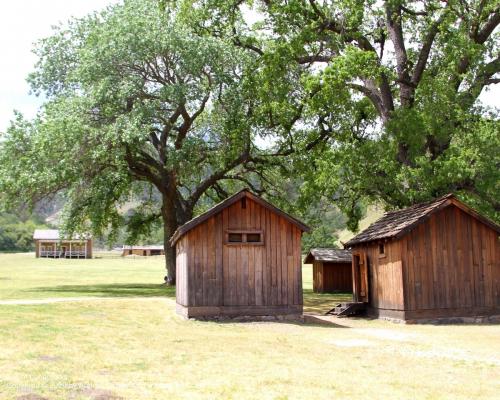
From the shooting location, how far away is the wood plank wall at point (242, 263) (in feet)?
76.2

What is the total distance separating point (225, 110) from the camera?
38.0m

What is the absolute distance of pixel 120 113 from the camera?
116ft

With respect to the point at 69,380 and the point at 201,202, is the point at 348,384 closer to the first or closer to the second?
A: the point at 69,380

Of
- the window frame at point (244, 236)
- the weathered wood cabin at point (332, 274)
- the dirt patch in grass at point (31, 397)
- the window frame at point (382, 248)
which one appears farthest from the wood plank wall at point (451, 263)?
the weathered wood cabin at point (332, 274)

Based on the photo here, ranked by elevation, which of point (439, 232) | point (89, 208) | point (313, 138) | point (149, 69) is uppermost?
point (149, 69)

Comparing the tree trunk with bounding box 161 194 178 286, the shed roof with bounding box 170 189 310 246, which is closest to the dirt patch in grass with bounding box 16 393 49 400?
the shed roof with bounding box 170 189 310 246

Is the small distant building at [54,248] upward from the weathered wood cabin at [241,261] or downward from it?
upward

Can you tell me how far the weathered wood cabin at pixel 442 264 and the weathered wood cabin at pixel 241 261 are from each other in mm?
3931

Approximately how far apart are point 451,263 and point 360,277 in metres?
5.33

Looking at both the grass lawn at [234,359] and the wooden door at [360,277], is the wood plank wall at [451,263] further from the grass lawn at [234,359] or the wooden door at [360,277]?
the wooden door at [360,277]

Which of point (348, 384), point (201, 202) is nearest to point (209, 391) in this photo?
point (348, 384)

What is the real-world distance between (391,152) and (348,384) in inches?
764

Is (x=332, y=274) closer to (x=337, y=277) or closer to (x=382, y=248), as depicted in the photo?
(x=337, y=277)

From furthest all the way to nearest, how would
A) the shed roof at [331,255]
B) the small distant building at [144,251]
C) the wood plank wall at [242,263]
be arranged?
the small distant building at [144,251]
the shed roof at [331,255]
the wood plank wall at [242,263]
